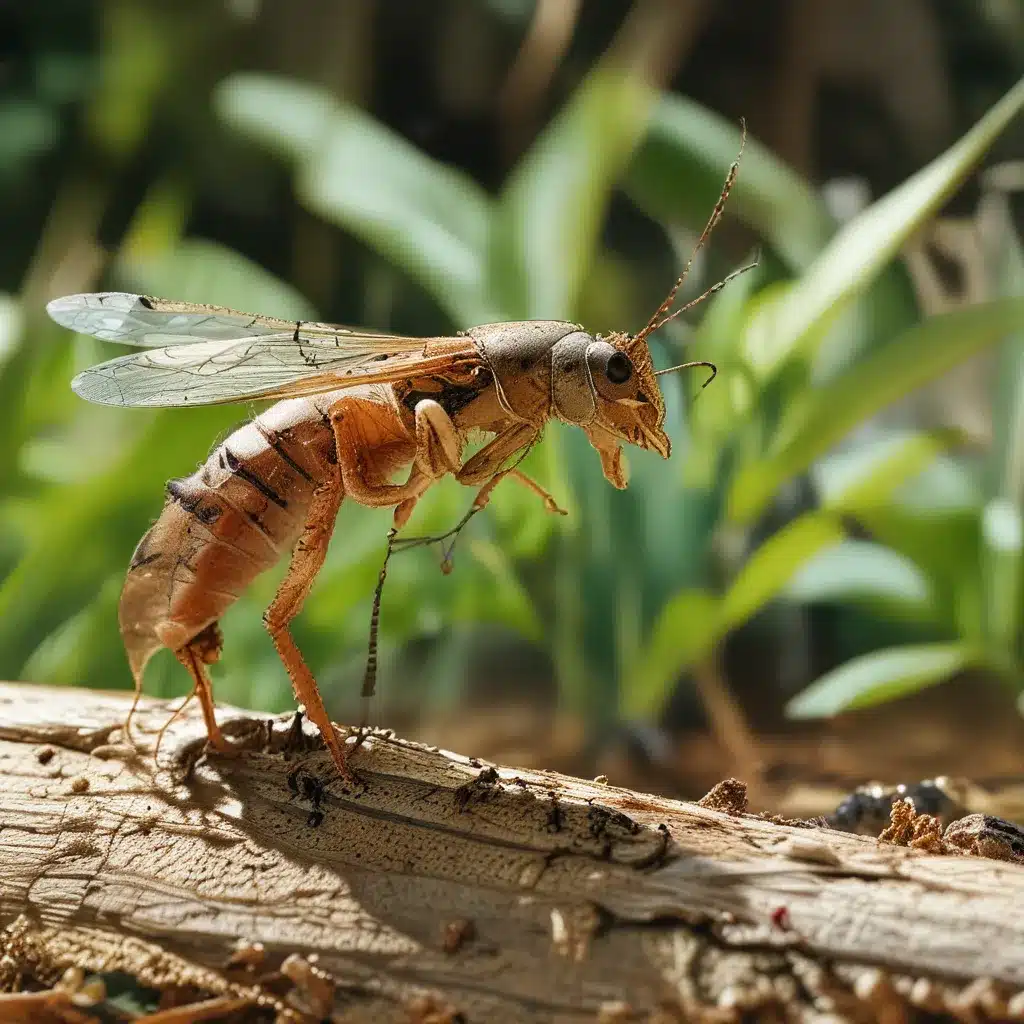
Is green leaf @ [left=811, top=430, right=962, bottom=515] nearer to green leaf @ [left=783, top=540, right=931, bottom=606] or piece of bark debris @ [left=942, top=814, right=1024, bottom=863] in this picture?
green leaf @ [left=783, top=540, right=931, bottom=606]

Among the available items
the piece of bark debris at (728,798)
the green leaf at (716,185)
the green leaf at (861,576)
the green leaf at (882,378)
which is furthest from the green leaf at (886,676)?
the piece of bark debris at (728,798)

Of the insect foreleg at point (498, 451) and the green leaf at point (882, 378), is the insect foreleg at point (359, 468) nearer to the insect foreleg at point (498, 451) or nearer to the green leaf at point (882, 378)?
the insect foreleg at point (498, 451)

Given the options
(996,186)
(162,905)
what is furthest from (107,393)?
(996,186)

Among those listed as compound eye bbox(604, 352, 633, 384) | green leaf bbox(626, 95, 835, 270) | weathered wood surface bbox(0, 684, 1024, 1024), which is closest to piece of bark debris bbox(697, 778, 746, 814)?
weathered wood surface bbox(0, 684, 1024, 1024)

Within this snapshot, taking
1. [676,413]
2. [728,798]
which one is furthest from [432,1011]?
[676,413]

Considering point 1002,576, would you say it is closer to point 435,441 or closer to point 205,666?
point 435,441

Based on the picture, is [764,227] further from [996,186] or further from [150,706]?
[150,706]

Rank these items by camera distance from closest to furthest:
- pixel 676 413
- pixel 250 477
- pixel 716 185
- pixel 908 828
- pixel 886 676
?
pixel 908 828 → pixel 250 477 → pixel 676 413 → pixel 886 676 → pixel 716 185
